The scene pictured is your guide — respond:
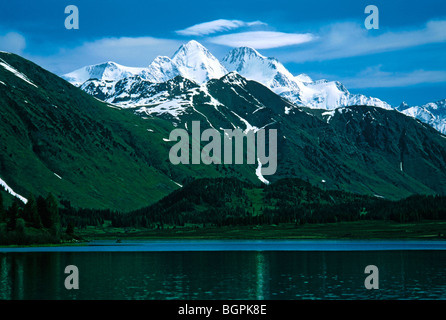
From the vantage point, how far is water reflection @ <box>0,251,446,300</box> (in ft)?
286

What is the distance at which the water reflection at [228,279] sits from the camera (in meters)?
87.1

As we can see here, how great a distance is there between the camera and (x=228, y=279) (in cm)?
10869
